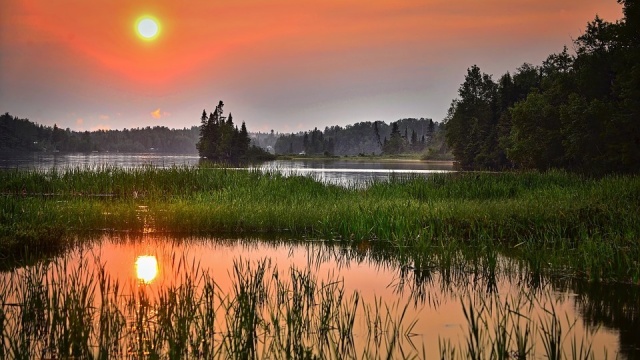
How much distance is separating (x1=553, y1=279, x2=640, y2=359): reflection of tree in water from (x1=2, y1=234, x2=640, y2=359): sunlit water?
0.02 meters

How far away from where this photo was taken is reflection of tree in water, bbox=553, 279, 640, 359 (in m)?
10.1

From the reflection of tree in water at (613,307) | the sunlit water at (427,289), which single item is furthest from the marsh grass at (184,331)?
the reflection of tree in water at (613,307)

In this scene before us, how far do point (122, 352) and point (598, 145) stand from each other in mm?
53041

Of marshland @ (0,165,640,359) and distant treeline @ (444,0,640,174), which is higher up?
distant treeline @ (444,0,640,174)

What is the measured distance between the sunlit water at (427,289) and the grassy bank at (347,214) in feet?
3.68

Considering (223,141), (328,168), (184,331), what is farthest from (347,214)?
(223,141)

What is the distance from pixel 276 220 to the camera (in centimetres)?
2444

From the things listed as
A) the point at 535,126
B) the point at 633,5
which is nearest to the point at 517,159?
the point at 535,126

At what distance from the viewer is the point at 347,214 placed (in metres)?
23.6

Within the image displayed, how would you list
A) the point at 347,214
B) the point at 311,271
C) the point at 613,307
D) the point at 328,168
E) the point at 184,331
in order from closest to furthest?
the point at 184,331
the point at 613,307
the point at 311,271
the point at 347,214
the point at 328,168

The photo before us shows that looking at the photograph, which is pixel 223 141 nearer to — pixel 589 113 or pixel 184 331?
pixel 589 113

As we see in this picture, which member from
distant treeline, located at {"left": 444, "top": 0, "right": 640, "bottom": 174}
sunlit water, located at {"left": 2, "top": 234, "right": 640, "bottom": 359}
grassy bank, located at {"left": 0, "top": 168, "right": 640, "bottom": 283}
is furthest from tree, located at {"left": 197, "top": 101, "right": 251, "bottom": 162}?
sunlit water, located at {"left": 2, "top": 234, "right": 640, "bottom": 359}

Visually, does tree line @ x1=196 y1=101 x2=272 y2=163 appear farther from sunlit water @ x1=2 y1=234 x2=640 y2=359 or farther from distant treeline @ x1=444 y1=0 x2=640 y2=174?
sunlit water @ x1=2 y1=234 x2=640 y2=359

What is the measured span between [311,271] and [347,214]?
26.0 feet
